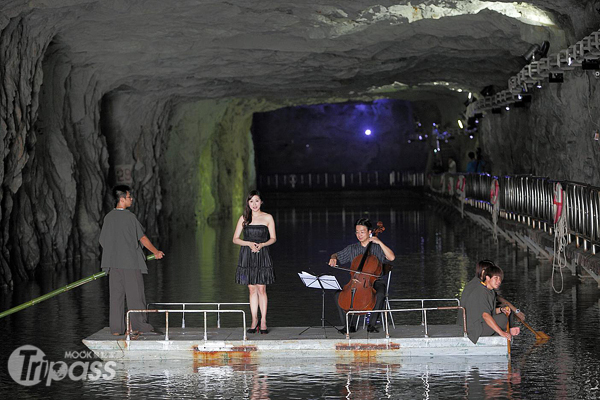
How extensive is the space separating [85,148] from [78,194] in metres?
1.35

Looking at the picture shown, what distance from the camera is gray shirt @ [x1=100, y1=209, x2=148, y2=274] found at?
9.79m

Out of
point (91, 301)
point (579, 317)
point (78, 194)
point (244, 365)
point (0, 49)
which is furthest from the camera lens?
point (78, 194)

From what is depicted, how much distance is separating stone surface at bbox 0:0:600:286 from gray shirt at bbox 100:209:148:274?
6.21 m

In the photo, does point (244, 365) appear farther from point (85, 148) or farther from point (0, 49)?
point (85, 148)

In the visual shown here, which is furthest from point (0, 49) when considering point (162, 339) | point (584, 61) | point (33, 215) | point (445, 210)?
point (445, 210)

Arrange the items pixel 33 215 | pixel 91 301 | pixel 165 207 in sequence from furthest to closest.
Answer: pixel 165 207 → pixel 33 215 → pixel 91 301

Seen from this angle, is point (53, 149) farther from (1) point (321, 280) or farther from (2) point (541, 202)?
(1) point (321, 280)

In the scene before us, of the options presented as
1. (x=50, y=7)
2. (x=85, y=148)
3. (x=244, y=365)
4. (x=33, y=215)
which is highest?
(x=50, y=7)

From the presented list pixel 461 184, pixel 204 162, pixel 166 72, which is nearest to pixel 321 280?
pixel 166 72

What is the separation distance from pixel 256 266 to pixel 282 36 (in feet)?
36.2

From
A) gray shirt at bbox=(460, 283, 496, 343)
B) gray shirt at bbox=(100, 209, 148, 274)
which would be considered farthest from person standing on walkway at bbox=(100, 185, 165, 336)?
gray shirt at bbox=(460, 283, 496, 343)

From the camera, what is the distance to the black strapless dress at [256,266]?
9.88 metres

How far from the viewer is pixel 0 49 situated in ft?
52.4

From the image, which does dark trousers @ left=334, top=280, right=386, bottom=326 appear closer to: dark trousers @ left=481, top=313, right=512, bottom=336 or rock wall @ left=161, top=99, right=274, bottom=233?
dark trousers @ left=481, top=313, right=512, bottom=336
